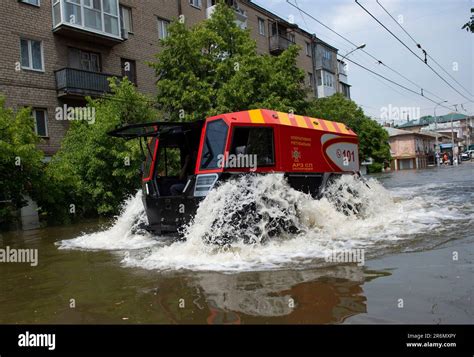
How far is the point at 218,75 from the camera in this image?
2122 centimetres

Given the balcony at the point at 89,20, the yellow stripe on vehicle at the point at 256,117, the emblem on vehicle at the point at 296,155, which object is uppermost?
the balcony at the point at 89,20

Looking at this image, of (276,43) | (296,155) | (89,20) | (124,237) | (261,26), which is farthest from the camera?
(261,26)

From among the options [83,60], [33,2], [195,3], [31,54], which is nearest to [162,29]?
[195,3]

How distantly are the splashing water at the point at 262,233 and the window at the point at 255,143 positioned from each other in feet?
1.26

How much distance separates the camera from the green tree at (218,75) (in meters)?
20.3

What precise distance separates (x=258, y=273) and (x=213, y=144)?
2.95 meters

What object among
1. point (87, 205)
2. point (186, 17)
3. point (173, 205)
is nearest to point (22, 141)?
point (87, 205)

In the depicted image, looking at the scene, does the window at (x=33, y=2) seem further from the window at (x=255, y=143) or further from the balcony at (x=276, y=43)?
the balcony at (x=276, y=43)

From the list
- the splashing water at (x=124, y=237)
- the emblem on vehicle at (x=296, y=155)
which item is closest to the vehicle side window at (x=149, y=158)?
the splashing water at (x=124, y=237)

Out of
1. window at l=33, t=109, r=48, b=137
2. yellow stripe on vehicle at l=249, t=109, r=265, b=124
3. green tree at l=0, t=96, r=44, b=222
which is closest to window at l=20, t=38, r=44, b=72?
window at l=33, t=109, r=48, b=137

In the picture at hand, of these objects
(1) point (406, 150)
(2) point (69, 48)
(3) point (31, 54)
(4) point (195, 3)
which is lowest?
(1) point (406, 150)

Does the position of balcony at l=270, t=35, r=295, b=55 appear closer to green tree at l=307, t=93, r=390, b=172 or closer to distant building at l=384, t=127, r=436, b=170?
green tree at l=307, t=93, r=390, b=172

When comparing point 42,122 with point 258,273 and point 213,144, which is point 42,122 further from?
point 258,273

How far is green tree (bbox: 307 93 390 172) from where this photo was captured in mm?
38281
